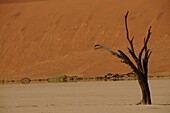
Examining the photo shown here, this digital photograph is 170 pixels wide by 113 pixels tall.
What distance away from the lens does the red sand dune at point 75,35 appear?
5875 cm

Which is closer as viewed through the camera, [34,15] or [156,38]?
[156,38]

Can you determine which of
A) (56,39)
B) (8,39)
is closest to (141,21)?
(56,39)

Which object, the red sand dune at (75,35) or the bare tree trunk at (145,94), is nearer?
the bare tree trunk at (145,94)

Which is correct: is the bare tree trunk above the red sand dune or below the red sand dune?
below

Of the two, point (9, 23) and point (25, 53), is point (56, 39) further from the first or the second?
point (9, 23)

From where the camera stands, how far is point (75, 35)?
7044 centimetres

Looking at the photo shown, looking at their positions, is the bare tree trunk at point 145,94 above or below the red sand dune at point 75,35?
below

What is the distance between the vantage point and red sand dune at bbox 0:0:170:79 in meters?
58.8

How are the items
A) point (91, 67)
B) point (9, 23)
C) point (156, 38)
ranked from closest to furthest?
point (91, 67) < point (156, 38) < point (9, 23)

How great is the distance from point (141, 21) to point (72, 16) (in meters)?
11.0

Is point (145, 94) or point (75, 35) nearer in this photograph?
point (145, 94)

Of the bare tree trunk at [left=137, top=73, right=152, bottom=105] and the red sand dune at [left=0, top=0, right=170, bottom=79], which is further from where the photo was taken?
the red sand dune at [left=0, top=0, right=170, bottom=79]

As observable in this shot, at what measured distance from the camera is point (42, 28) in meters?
74.8

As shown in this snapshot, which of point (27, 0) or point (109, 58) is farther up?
point (27, 0)
